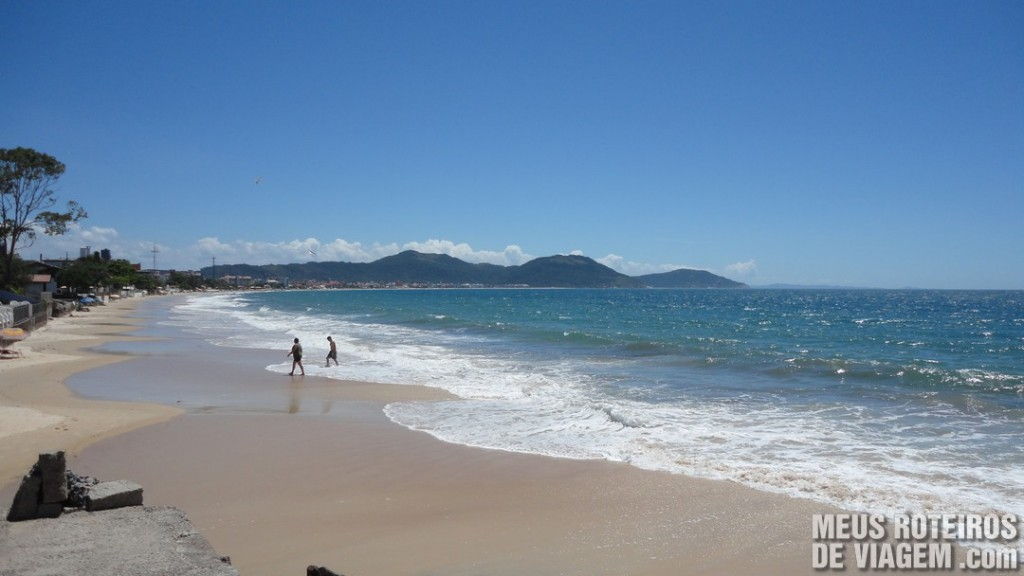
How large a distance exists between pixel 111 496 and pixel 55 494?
45cm

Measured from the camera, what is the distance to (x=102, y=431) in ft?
38.3

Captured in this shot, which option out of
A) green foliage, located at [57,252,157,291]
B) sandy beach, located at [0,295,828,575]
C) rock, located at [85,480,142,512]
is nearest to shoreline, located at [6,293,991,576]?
sandy beach, located at [0,295,828,575]

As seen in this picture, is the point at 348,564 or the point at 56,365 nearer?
the point at 348,564

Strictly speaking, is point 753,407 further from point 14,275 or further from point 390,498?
point 14,275

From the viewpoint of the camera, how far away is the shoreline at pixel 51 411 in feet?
33.7

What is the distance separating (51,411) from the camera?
522 inches

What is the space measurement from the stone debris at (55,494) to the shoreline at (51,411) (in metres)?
3.32

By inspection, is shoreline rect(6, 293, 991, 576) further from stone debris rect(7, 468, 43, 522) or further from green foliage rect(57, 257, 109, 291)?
green foliage rect(57, 257, 109, 291)

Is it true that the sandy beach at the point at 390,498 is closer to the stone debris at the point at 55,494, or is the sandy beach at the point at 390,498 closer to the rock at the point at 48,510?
the stone debris at the point at 55,494

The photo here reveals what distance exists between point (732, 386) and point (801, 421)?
480cm

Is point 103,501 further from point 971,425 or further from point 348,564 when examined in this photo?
point 971,425

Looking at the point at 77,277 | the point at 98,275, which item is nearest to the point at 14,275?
the point at 77,277

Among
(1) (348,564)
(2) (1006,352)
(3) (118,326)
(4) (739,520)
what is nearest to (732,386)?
(4) (739,520)

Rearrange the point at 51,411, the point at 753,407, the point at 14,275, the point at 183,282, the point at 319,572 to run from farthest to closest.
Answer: the point at 183,282
the point at 14,275
the point at 753,407
the point at 51,411
the point at 319,572
